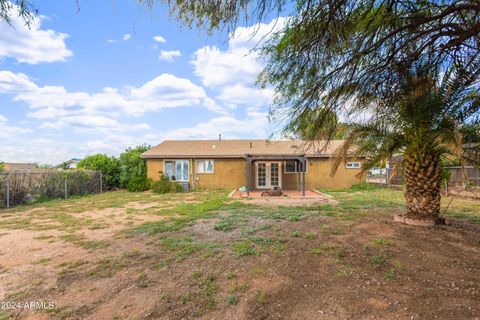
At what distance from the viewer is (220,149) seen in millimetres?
21328

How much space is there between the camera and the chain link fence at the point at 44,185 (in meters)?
12.5

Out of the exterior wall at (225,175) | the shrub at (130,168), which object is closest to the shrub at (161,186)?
the shrub at (130,168)

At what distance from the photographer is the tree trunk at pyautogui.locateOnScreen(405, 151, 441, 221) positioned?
6.89m

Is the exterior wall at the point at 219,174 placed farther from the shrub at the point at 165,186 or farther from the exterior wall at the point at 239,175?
the shrub at the point at 165,186

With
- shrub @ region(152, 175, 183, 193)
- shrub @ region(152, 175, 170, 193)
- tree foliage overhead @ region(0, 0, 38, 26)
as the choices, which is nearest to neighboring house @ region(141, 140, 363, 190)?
shrub @ region(152, 175, 183, 193)

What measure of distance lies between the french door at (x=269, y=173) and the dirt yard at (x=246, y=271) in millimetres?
12508

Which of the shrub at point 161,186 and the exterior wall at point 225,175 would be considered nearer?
the shrub at point 161,186

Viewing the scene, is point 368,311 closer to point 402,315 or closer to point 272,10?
point 402,315

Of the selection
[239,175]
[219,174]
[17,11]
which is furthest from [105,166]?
[17,11]

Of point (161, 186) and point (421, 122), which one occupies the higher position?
point (421, 122)

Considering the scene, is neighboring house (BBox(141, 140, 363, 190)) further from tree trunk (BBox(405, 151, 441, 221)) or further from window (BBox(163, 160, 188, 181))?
tree trunk (BBox(405, 151, 441, 221))

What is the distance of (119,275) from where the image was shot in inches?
179

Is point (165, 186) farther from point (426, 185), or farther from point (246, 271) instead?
point (246, 271)

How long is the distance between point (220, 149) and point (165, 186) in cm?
475
